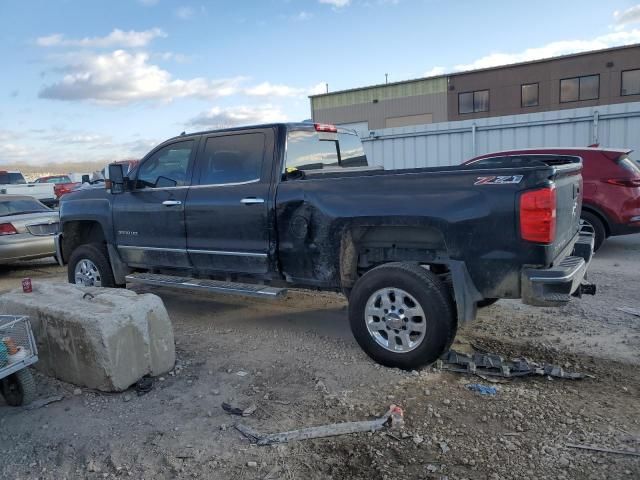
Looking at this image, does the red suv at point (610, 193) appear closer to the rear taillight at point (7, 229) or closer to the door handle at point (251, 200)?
the door handle at point (251, 200)

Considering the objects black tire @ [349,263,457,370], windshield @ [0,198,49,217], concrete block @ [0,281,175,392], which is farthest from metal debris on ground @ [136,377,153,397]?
windshield @ [0,198,49,217]

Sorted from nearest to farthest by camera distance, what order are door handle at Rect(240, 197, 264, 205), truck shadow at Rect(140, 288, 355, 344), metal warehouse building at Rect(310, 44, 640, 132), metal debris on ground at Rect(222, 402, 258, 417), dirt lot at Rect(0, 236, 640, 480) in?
dirt lot at Rect(0, 236, 640, 480) → metal debris on ground at Rect(222, 402, 258, 417) → door handle at Rect(240, 197, 264, 205) → truck shadow at Rect(140, 288, 355, 344) → metal warehouse building at Rect(310, 44, 640, 132)

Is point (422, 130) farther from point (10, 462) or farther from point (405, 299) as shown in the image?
point (10, 462)

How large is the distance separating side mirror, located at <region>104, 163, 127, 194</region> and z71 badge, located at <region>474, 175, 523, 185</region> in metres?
4.01

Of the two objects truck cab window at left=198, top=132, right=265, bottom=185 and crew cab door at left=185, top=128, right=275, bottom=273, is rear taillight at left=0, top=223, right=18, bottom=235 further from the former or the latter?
truck cab window at left=198, top=132, right=265, bottom=185

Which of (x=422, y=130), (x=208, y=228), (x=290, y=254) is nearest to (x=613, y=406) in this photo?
(x=290, y=254)

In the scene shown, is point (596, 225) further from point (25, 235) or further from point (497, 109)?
point (497, 109)

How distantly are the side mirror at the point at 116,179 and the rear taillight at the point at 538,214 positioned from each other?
4.33m

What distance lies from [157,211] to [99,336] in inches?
87.4

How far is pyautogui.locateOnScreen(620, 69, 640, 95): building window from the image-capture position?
2981cm

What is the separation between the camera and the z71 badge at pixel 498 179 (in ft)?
12.0

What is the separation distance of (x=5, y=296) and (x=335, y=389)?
302 cm

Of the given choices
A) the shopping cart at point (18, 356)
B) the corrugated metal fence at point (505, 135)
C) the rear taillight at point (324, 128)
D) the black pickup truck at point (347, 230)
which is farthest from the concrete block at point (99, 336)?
the corrugated metal fence at point (505, 135)

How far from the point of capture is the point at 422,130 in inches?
587
